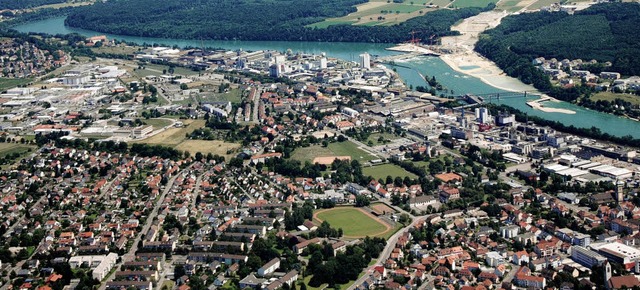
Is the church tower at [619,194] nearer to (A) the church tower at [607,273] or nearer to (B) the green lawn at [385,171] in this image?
(A) the church tower at [607,273]

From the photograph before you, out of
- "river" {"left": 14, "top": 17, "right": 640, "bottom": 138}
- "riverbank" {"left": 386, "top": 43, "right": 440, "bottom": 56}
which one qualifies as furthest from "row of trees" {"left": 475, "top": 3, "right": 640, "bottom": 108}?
"riverbank" {"left": 386, "top": 43, "right": 440, "bottom": 56}

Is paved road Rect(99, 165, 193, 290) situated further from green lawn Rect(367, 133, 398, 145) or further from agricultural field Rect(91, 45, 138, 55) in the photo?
agricultural field Rect(91, 45, 138, 55)

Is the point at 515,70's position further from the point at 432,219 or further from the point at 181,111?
the point at 432,219

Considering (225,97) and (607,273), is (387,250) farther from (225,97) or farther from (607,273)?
(225,97)

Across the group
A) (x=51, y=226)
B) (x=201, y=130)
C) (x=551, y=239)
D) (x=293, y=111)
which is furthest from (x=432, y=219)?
(x=293, y=111)

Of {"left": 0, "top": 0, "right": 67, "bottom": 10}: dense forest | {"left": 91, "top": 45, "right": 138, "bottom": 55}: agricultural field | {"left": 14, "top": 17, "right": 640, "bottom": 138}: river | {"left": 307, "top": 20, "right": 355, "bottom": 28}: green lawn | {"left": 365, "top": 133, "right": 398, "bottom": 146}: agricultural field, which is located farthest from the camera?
{"left": 0, "top": 0, "right": 67, "bottom": 10}: dense forest

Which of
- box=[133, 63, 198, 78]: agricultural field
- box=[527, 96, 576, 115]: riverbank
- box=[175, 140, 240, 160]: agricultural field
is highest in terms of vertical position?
box=[175, 140, 240, 160]: agricultural field

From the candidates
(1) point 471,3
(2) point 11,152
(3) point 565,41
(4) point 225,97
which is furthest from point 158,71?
(1) point 471,3
